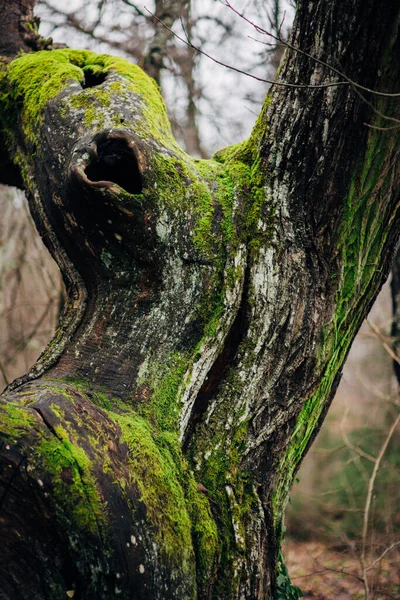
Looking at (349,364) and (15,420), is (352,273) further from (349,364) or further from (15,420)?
(349,364)

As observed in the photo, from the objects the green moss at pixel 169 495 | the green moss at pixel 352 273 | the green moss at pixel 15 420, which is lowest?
the green moss at pixel 169 495

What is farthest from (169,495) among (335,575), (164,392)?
(335,575)

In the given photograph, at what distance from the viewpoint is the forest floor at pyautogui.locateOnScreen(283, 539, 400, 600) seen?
5428 millimetres

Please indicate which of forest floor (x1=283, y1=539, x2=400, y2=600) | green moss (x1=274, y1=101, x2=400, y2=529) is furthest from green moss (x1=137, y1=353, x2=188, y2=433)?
forest floor (x1=283, y1=539, x2=400, y2=600)

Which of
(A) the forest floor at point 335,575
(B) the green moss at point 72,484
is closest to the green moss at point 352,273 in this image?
(B) the green moss at point 72,484

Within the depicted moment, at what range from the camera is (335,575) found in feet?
22.2

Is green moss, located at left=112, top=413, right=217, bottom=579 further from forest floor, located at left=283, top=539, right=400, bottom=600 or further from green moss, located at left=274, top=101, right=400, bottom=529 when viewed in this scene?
forest floor, located at left=283, top=539, right=400, bottom=600

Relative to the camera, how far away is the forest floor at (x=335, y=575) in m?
5.43

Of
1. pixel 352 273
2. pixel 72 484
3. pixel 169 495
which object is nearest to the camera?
pixel 72 484

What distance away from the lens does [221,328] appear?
7.62 ft

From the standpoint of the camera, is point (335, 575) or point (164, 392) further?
point (335, 575)

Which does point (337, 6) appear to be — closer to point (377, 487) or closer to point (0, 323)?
point (377, 487)

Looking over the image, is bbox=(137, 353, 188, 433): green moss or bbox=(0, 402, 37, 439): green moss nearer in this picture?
bbox=(0, 402, 37, 439): green moss

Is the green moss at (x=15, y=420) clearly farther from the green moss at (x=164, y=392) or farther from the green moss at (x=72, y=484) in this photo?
the green moss at (x=164, y=392)
